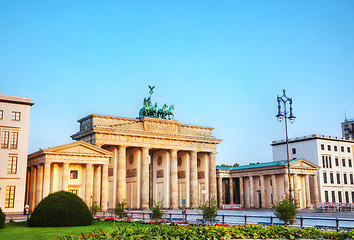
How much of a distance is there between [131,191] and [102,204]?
43.7 feet

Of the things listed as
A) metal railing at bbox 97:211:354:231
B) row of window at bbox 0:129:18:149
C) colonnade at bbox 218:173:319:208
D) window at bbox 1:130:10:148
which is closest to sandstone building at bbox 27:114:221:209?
row of window at bbox 0:129:18:149

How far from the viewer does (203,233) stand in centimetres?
1597

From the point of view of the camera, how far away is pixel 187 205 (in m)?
71.9

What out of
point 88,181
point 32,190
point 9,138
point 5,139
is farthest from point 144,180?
point 5,139

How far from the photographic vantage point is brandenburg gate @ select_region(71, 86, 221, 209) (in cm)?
6347

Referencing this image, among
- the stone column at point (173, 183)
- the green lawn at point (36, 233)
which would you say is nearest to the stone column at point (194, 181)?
the stone column at point (173, 183)

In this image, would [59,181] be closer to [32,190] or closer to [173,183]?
[32,190]

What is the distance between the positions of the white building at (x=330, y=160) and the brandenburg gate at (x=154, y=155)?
21.0 m

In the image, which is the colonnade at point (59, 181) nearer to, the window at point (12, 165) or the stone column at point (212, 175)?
the window at point (12, 165)

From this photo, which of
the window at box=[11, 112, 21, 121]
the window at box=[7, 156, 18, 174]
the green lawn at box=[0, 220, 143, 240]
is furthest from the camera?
the window at box=[11, 112, 21, 121]

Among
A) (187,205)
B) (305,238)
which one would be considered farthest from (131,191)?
(305,238)

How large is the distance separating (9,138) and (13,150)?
1.53m

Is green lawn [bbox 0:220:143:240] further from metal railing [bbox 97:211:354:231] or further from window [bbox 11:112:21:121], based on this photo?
window [bbox 11:112:21:121]

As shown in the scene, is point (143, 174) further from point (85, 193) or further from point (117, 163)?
point (85, 193)
